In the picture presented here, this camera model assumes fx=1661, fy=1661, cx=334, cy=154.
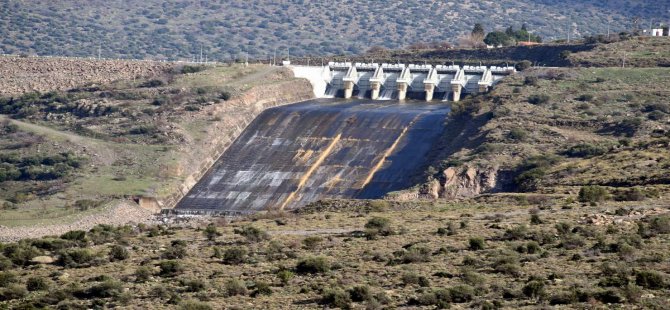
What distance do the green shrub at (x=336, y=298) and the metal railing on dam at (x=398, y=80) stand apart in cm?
7495

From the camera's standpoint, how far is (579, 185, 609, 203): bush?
7596cm

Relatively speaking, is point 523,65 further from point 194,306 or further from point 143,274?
point 194,306

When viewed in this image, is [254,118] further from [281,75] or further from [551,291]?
[551,291]

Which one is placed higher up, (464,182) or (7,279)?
(7,279)

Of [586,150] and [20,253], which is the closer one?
[20,253]

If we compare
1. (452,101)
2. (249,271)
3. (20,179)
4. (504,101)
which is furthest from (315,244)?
(452,101)

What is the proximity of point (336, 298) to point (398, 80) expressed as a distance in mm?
78909

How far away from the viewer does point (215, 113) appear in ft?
390

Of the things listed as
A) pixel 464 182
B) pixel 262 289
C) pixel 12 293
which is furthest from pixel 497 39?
pixel 12 293

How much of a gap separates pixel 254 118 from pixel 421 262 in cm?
6000

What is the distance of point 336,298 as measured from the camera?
5422 centimetres

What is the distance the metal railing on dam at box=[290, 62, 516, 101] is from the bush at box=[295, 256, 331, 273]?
69193mm

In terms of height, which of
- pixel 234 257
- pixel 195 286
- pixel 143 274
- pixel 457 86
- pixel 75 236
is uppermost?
pixel 195 286

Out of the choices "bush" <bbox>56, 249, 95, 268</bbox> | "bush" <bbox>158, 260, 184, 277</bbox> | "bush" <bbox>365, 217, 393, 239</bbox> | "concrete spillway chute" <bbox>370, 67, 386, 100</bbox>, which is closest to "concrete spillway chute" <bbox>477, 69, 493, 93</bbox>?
"concrete spillway chute" <bbox>370, 67, 386, 100</bbox>
